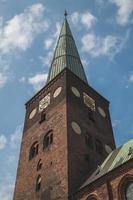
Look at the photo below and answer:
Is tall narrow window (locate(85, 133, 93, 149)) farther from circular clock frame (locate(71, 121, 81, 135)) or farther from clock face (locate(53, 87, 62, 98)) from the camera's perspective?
clock face (locate(53, 87, 62, 98))

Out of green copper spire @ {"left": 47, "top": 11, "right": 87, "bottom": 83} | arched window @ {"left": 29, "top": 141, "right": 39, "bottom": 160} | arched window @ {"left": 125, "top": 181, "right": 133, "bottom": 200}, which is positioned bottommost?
arched window @ {"left": 125, "top": 181, "right": 133, "bottom": 200}

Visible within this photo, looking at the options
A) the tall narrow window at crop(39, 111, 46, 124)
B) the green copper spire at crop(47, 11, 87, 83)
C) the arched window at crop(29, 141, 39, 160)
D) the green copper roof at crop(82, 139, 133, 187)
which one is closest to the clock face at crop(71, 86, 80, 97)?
the tall narrow window at crop(39, 111, 46, 124)

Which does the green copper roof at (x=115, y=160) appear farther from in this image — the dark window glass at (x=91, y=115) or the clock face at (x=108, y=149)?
the dark window glass at (x=91, y=115)

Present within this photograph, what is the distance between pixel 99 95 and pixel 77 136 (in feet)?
29.2

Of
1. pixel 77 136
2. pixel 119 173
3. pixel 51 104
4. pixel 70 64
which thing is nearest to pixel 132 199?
pixel 119 173

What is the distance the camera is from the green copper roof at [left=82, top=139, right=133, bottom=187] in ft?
74.0

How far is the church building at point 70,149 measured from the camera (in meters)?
21.3

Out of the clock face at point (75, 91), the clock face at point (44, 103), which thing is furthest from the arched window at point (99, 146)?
the clock face at point (44, 103)

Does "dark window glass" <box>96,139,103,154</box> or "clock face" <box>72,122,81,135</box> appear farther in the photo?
"dark window glass" <box>96,139,103,154</box>

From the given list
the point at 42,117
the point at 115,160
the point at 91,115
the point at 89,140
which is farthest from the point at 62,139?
the point at 91,115

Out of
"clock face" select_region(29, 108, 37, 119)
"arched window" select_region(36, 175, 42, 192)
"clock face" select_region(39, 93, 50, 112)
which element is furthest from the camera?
"clock face" select_region(29, 108, 37, 119)

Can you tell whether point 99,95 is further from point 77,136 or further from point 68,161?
point 68,161

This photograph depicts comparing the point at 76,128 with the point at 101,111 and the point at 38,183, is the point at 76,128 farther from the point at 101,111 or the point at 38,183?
the point at 101,111

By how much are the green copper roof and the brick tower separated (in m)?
1.37
